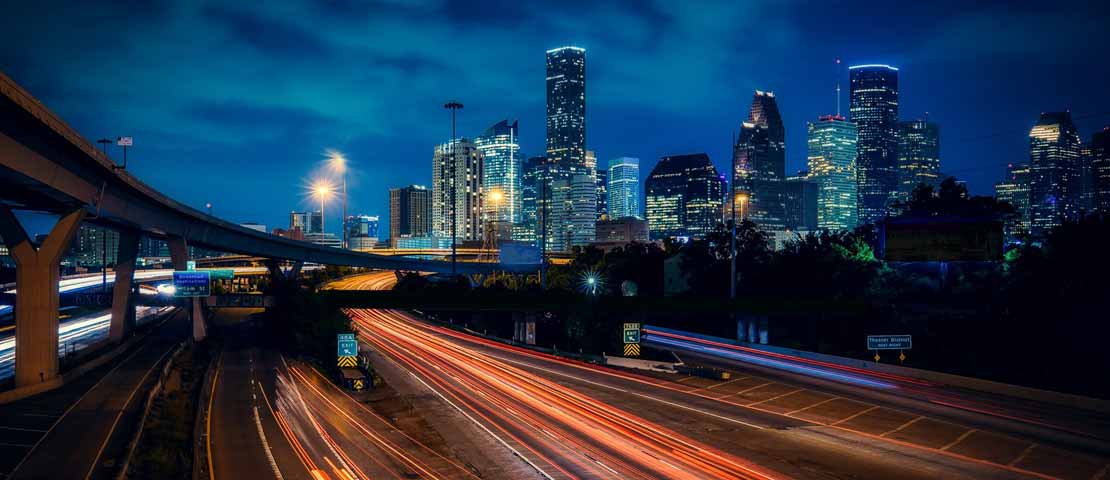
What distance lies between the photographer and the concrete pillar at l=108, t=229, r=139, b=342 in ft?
217

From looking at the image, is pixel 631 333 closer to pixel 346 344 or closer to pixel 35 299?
pixel 346 344

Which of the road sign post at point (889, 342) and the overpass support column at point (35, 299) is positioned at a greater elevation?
the overpass support column at point (35, 299)

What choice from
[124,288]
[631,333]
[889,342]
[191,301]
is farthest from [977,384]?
[124,288]

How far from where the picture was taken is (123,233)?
67438 millimetres

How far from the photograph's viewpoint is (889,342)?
1925 inches

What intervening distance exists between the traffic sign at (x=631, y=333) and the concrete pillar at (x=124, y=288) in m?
44.8

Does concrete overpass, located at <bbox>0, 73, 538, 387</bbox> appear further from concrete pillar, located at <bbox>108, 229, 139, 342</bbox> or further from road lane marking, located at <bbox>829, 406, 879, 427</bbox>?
road lane marking, located at <bbox>829, 406, 879, 427</bbox>

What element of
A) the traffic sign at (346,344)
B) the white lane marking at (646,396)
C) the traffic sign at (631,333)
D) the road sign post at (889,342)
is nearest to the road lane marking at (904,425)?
the white lane marking at (646,396)

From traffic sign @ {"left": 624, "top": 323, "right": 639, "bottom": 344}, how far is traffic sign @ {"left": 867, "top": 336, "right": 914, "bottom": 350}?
15.5 meters

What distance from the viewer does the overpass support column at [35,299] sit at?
40.7m

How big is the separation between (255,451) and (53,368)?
2128 cm

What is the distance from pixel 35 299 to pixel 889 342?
5190cm

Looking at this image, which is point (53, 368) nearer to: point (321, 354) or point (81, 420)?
point (81, 420)

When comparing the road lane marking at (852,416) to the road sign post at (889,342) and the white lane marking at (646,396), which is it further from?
the road sign post at (889,342)
